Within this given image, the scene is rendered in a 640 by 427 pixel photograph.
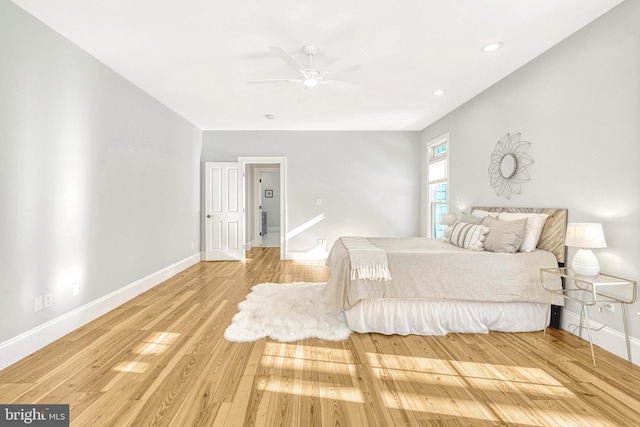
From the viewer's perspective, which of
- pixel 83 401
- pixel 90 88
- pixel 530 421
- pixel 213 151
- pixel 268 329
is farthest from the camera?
pixel 213 151

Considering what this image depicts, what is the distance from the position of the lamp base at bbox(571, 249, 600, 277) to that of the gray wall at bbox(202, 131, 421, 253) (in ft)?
12.5

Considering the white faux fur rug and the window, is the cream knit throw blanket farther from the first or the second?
→ the window

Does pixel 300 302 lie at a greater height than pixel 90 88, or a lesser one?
lesser

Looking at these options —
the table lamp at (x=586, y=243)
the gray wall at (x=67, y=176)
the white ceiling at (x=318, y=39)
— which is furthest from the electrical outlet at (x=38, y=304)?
the table lamp at (x=586, y=243)

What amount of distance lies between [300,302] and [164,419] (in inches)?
74.8

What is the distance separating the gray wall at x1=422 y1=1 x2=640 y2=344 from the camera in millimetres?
2184

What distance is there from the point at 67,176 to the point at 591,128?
4535 mm

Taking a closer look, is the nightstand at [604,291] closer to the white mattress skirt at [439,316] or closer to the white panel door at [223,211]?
the white mattress skirt at [439,316]

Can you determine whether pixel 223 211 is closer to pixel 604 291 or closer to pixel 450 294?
pixel 450 294

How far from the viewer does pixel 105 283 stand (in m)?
3.20

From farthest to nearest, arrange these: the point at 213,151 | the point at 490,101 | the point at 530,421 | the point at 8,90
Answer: the point at 213,151 → the point at 490,101 → the point at 8,90 → the point at 530,421

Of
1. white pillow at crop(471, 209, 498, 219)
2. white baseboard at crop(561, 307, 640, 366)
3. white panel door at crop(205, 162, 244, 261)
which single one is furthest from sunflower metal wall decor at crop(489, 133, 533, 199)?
white panel door at crop(205, 162, 244, 261)

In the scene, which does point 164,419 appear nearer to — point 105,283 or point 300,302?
point 300,302

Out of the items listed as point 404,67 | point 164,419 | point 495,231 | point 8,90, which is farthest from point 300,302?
point 8,90
